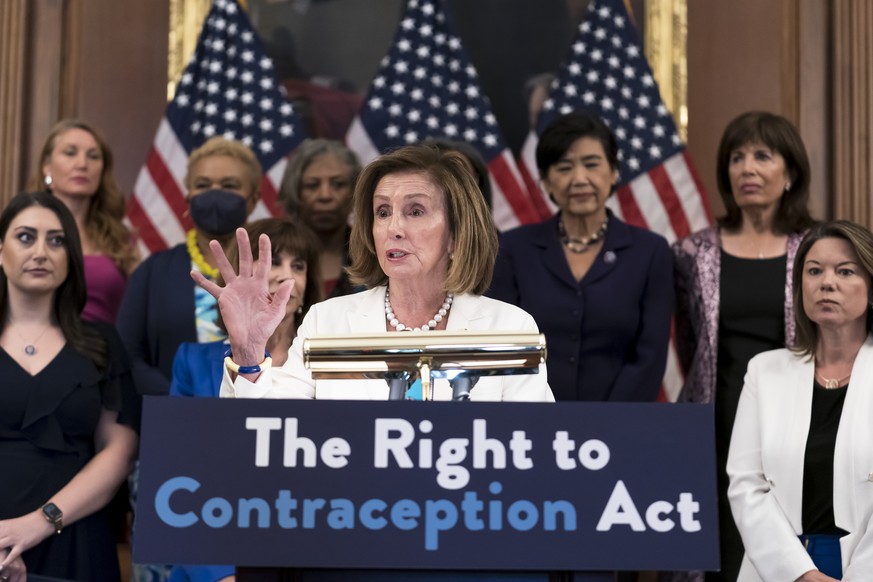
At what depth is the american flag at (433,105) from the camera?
559 cm

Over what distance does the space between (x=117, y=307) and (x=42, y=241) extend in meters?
0.70

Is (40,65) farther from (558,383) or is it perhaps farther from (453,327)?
(453,327)

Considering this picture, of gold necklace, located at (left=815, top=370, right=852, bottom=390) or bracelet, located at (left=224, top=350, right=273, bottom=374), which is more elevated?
bracelet, located at (left=224, top=350, right=273, bottom=374)

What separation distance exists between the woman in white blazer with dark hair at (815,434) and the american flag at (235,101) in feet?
8.62

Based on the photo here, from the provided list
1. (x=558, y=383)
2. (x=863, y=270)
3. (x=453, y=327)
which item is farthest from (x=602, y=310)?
(x=453, y=327)

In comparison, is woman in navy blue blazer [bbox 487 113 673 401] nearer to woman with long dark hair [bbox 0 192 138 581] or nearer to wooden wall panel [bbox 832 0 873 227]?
wooden wall panel [bbox 832 0 873 227]

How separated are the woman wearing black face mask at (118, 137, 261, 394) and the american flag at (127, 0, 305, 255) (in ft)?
3.94

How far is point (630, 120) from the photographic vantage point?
18.6 feet

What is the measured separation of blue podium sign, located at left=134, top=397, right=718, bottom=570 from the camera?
1.83 metres

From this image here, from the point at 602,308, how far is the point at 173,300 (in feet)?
4.90

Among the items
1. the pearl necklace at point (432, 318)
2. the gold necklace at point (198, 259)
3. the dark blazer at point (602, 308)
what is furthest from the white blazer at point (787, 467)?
the gold necklace at point (198, 259)

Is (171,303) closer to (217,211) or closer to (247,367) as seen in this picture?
(217,211)

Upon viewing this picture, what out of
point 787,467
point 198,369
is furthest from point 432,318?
point 787,467

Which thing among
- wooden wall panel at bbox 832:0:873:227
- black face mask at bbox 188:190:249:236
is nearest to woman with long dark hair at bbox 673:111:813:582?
wooden wall panel at bbox 832:0:873:227
